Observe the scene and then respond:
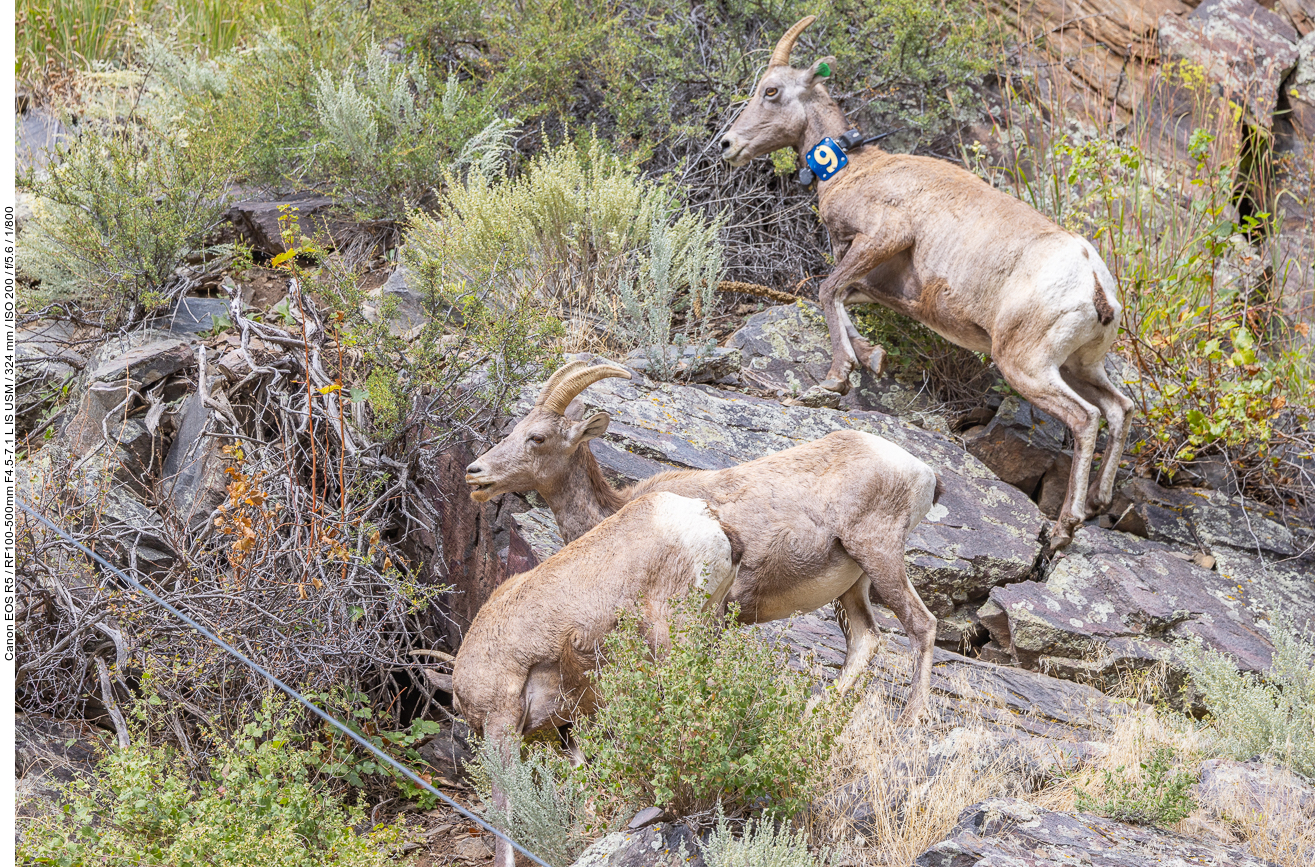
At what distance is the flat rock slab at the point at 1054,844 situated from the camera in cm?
350

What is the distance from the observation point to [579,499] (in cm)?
533

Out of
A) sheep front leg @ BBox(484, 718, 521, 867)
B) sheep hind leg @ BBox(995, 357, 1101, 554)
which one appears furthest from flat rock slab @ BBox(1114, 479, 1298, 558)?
sheep front leg @ BBox(484, 718, 521, 867)

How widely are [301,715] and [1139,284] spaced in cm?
621

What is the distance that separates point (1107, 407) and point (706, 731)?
417cm

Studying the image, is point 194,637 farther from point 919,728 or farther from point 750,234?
point 750,234

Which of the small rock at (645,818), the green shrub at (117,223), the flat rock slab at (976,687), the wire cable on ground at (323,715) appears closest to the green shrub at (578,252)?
the green shrub at (117,223)

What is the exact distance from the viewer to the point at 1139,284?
304 inches

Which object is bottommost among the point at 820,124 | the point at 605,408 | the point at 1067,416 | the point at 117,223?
the point at 605,408

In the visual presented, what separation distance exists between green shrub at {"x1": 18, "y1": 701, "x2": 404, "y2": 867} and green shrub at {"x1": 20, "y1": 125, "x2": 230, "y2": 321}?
157 inches

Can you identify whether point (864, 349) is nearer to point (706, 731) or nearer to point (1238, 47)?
point (706, 731)

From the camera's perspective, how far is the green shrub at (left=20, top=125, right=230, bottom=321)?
285 inches

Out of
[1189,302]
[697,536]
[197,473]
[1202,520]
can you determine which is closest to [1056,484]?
[1202,520]

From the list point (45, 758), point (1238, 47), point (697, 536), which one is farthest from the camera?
point (1238, 47)

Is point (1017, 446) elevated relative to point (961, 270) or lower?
lower
